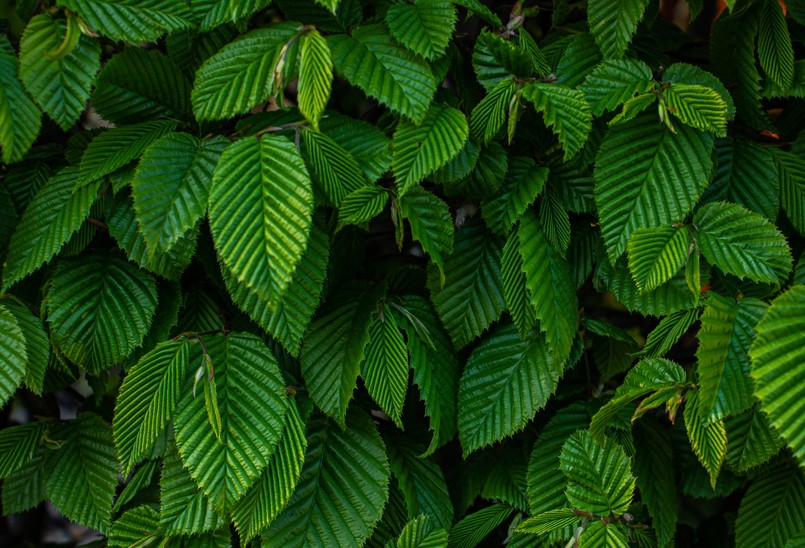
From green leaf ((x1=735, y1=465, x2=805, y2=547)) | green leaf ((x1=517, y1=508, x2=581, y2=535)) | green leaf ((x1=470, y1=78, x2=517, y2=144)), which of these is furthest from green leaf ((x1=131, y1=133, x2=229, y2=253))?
green leaf ((x1=735, y1=465, x2=805, y2=547))

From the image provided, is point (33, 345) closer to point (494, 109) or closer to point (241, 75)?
point (241, 75)

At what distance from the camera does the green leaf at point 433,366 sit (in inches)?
50.4

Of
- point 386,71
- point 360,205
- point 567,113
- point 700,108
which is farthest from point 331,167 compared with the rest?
point 700,108

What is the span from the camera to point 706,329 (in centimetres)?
112

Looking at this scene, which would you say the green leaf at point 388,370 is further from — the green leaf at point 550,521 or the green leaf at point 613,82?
the green leaf at point 613,82

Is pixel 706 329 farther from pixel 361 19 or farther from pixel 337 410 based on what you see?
pixel 361 19

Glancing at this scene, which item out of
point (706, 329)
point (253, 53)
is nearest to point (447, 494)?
point (706, 329)

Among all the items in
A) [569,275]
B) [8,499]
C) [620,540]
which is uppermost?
[569,275]

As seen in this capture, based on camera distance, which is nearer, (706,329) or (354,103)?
(706,329)

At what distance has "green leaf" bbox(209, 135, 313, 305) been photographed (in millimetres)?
1008

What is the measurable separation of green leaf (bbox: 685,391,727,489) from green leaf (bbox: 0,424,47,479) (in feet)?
3.93

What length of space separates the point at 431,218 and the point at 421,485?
530 mm

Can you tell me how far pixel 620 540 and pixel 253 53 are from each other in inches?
38.4

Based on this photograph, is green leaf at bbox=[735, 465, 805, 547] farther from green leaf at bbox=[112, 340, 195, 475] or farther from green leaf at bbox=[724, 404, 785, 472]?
green leaf at bbox=[112, 340, 195, 475]
